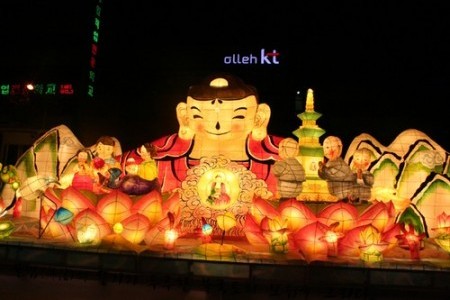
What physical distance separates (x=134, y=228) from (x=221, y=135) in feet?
6.65

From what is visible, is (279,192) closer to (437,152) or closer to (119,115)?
(437,152)

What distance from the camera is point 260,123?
717cm

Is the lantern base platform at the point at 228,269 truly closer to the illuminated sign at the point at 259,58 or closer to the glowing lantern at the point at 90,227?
the glowing lantern at the point at 90,227

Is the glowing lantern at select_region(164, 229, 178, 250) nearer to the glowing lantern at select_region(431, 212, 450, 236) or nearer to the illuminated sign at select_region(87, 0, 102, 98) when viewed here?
the glowing lantern at select_region(431, 212, 450, 236)

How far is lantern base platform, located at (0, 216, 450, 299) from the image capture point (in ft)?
16.1

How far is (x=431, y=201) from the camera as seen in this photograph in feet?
22.3

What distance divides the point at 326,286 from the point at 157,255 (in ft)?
6.34

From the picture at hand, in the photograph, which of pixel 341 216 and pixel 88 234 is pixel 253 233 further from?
pixel 88 234

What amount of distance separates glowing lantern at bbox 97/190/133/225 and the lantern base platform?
1.59ft

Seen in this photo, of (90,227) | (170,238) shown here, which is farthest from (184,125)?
(90,227)

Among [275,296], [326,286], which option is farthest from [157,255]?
[326,286]

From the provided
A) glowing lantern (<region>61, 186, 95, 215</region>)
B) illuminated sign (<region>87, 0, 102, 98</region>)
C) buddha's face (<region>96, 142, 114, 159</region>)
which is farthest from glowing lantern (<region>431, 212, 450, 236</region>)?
illuminated sign (<region>87, 0, 102, 98</region>)

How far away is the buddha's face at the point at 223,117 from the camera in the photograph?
6.94 meters

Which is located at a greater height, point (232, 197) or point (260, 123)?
point (260, 123)
